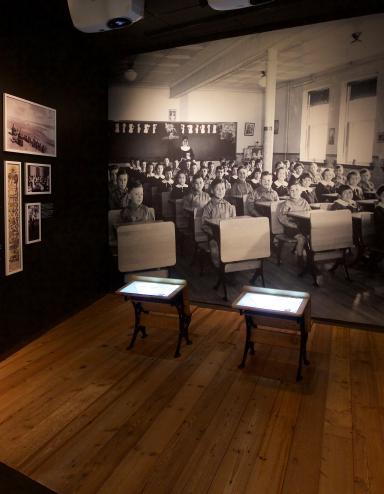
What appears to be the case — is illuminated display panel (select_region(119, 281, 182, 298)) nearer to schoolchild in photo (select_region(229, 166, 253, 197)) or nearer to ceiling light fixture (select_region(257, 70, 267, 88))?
schoolchild in photo (select_region(229, 166, 253, 197))

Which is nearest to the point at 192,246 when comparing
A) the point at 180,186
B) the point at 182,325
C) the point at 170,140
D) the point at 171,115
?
the point at 180,186

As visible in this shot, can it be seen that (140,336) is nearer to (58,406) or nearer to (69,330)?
(69,330)

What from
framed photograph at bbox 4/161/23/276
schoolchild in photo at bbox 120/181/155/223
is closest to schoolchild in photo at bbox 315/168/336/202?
schoolchild in photo at bbox 120/181/155/223

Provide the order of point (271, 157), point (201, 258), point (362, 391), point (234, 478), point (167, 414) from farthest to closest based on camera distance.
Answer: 1. point (201, 258)
2. point (271, 157)
3. point (362, 391)
4. point (167, 414)
5. point (234, 478)

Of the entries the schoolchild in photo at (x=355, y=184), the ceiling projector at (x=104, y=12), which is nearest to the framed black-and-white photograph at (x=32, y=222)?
the ceiling projector at (x=104, y=12)

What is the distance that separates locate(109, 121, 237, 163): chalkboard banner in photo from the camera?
5.09 m

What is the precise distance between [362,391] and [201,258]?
8.76 ft

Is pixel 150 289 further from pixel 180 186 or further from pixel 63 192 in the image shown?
pixel 180 186

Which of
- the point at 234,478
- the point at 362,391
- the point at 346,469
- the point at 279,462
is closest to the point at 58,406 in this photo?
the point at 234,478

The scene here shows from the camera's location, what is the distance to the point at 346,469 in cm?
235

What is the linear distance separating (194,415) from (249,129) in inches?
136

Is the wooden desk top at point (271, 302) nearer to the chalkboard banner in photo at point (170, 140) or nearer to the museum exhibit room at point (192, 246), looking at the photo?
the museum exhibit room at point (192, 246)

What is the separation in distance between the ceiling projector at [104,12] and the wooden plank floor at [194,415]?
2.96m

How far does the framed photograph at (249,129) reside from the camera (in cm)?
496
